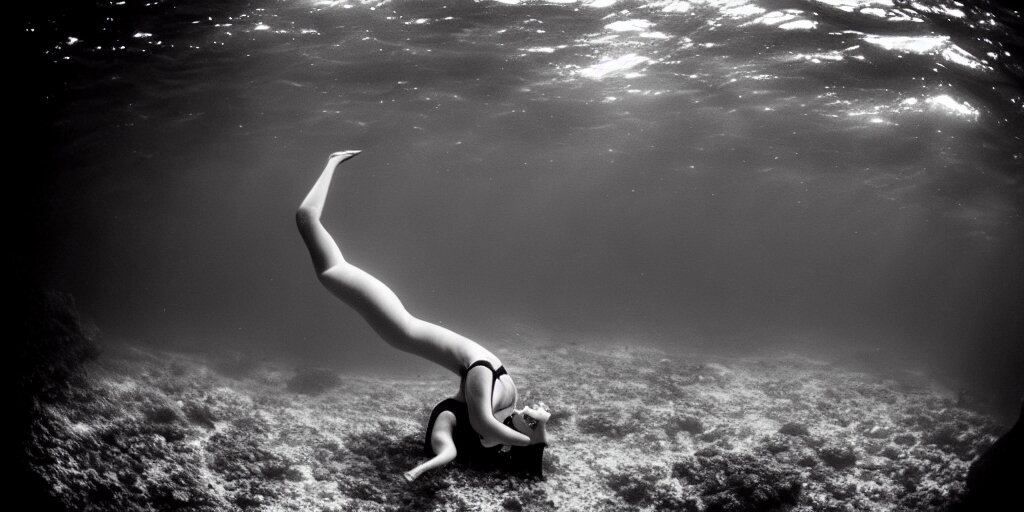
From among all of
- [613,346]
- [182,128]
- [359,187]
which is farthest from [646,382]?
[359,187]

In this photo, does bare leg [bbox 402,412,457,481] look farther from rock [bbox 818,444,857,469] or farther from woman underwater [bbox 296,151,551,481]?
rock [bbox 818,444,857,469]

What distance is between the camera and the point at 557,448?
6090mm

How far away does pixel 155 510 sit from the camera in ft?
11.1

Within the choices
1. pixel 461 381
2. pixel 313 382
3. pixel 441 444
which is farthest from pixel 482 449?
pixel 313 382

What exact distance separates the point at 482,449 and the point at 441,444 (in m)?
0.34

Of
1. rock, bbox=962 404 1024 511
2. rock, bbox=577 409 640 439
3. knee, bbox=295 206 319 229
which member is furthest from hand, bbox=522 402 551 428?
rock, bbox=577 409 640 439

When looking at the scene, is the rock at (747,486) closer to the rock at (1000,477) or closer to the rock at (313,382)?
the rock at (1000,477)

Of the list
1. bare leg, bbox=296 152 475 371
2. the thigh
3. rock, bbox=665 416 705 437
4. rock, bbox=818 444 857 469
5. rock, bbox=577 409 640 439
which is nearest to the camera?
the thigh

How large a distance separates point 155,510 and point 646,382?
11.9m

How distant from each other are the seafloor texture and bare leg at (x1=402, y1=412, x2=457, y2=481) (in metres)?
0.47

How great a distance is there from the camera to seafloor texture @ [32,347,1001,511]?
11.8 feet

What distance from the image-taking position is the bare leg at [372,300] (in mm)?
3260

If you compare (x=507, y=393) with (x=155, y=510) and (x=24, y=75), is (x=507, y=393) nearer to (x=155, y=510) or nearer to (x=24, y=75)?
(x=155, y=510)

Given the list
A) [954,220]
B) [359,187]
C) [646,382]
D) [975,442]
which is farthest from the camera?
[359,187]
